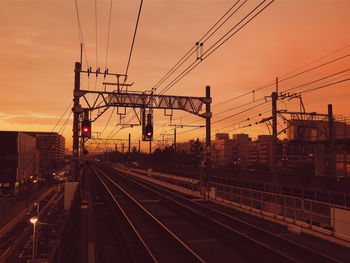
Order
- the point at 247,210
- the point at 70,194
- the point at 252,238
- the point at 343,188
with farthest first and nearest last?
the point at 343,188, the point at 247,210, the point at 70,194, the point at 252,238

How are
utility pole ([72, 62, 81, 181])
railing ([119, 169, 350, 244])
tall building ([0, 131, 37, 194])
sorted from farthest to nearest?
tall building ([0, 131, 37, 194]) < utility pole ([72, 62, 81, 181]) < railing ([119, 169, 350, 244])

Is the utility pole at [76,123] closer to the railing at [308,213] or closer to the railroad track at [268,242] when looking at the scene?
the railroad track at [268,242]

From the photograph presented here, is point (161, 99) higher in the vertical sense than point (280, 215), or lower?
higher

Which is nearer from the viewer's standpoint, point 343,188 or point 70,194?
point 70,194

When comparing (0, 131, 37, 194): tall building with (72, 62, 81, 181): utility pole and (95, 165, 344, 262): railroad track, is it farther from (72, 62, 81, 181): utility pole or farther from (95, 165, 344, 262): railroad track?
(95, 165, 344, 262): railroad track

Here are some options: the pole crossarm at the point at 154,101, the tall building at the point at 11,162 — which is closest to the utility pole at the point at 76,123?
the pole crossarm at the point at 154,101

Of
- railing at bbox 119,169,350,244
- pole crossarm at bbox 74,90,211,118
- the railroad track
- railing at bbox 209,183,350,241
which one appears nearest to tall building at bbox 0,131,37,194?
pole crossarm at bbox 74,90,211,118

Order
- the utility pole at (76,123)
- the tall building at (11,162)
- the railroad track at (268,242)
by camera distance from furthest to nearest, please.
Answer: the tall building at (11,162) < the utility pole at (76,123) < the railroad track at (268,242)

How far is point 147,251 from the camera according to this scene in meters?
11.2

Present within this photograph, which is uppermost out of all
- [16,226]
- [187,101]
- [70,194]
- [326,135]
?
[187,101]

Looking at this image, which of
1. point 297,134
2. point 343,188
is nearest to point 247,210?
point 343,188

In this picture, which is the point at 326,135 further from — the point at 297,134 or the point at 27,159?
the point at 27,159

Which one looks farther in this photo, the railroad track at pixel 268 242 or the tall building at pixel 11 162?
the tall building at pixel 11 162

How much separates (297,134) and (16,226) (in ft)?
87.7
